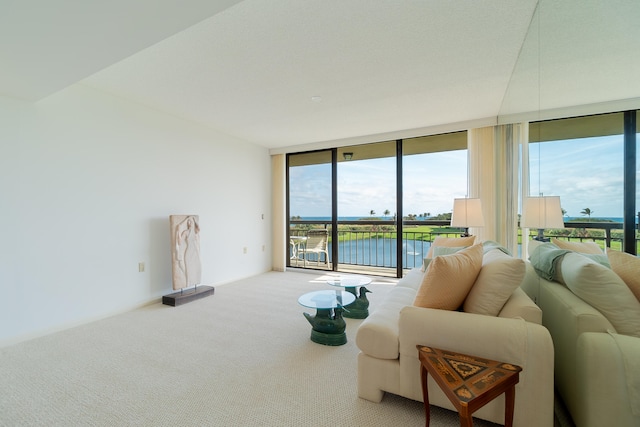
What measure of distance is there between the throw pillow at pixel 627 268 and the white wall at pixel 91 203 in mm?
4052

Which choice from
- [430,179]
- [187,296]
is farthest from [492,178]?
[187,296]

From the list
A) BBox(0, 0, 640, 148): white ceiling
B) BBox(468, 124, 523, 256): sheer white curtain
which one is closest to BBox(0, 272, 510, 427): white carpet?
BBox(0, 0, 640, 148): white ceiling

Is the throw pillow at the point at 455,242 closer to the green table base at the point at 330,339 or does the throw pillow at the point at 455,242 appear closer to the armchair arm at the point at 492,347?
the green table base at the point at 330,339

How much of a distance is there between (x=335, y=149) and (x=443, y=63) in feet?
9.29

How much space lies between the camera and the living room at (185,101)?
158cm

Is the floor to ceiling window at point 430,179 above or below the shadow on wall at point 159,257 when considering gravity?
above

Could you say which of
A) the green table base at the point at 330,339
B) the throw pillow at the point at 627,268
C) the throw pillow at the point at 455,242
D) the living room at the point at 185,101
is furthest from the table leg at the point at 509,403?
the throw pillow at the point at 455,242

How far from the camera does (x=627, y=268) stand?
1230 millimetres

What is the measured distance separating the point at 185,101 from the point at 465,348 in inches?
138

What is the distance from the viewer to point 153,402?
167cm

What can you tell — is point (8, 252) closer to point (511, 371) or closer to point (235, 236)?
point (235, 236)

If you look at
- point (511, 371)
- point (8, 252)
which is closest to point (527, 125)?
point (511, 371)

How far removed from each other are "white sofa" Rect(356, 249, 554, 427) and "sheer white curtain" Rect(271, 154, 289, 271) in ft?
12.6

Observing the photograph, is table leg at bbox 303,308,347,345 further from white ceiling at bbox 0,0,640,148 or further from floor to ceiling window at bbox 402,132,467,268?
floor to ceiling window at bbox 402,132,467,268
